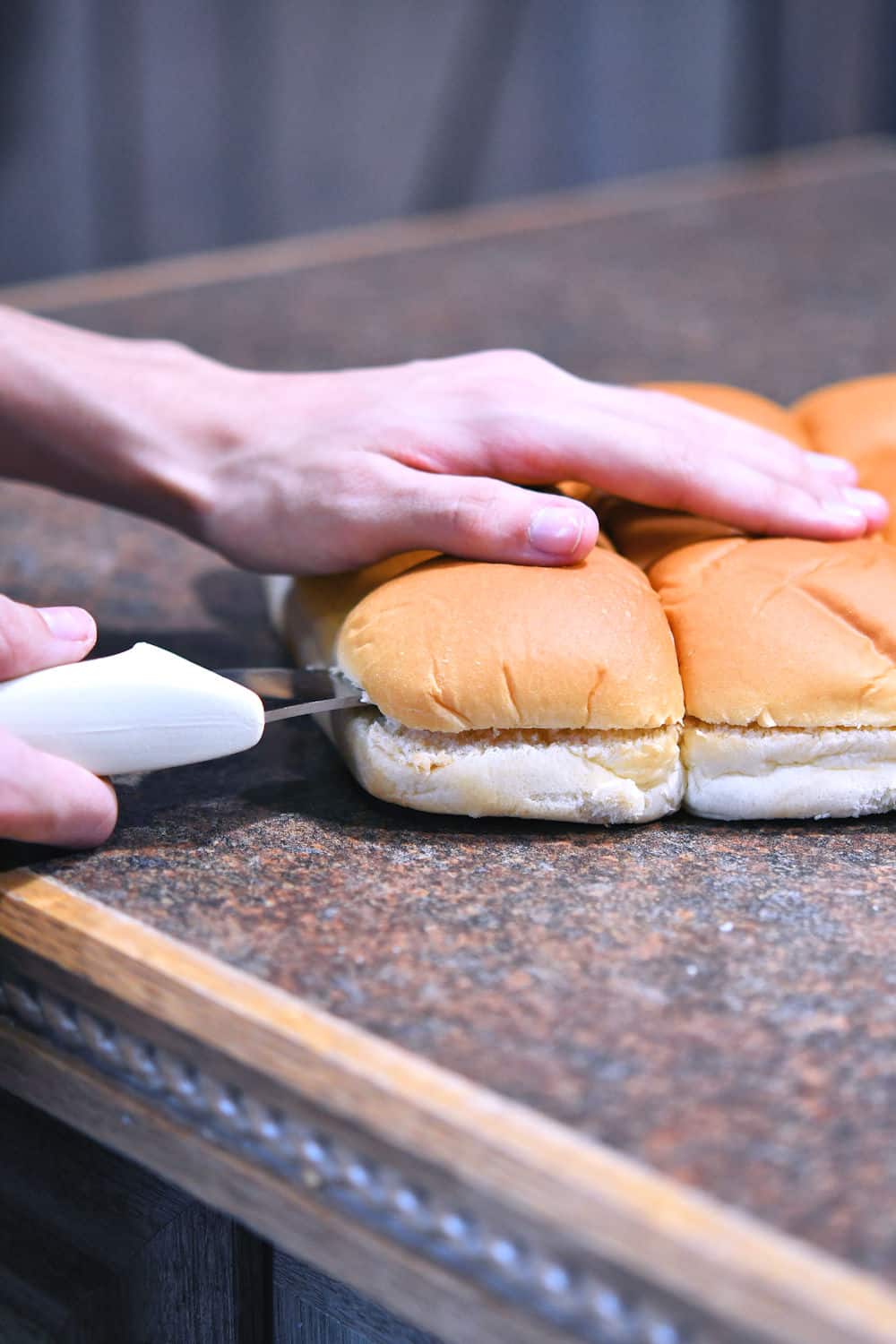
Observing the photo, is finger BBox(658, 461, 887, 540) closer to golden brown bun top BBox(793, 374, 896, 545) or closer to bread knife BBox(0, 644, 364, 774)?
golden brown bun top BBox(793, 374, 896, 545)

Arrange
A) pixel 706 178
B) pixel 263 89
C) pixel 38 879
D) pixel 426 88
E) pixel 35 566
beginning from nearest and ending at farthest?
pixel 38 879, pixel 35 566, pixel 706 178, pixel 263 89, pixel 426 88

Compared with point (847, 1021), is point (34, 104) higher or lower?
higher

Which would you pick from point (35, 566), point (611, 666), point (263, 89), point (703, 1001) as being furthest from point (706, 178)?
point (703, 1001)

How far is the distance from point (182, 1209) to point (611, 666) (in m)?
0.45

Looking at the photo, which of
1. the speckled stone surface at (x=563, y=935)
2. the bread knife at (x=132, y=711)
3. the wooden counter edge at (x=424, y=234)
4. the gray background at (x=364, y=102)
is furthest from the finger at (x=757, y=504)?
the gray background at (x=364, y=102)

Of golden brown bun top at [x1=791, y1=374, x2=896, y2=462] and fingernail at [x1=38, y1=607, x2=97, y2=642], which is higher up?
golden brown bun top at [x1=791, y1=374, x2=896, y2=462]

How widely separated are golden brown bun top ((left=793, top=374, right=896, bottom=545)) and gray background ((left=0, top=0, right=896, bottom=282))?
2792 millimetres

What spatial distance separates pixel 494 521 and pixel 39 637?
1.02ft

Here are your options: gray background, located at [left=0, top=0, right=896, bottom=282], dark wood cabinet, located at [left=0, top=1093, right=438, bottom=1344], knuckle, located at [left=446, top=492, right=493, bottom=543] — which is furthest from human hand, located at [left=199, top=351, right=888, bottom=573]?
gray background, located at [left=0, top=0, right=896, bottom=282]

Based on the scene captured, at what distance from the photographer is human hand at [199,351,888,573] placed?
0.95m

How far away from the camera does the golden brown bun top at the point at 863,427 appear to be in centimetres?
113

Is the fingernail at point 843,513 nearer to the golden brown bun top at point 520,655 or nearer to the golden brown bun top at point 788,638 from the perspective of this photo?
the golden brown bun top at point 788,638

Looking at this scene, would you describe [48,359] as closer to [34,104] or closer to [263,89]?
[34,104]

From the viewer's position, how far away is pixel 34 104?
3.45m
